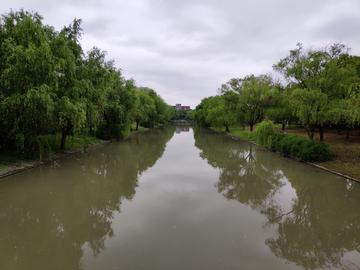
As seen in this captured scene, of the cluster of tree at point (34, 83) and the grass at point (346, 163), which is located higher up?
the cluster of tree at point (34, 83)

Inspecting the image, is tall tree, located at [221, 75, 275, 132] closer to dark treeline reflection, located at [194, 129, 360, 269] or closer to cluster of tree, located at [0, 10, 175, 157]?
dark treeline reflection, located at [194, 129, 360, 269]

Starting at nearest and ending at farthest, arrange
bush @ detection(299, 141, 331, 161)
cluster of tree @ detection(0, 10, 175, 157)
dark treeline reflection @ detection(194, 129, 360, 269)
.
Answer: dark treeline reflection @ detection(194, 129, 360, 269)
cluster of tree @ detection(0, 10, 175, 157)
bush @ detection(299, 141, 331, 161)

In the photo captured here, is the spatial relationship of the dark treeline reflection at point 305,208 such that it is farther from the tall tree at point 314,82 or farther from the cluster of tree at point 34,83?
the cluster of tree at point 34,83

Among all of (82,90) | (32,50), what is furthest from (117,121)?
(32,50)

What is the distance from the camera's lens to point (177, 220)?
579 cm

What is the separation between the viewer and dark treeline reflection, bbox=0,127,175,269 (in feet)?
14.3

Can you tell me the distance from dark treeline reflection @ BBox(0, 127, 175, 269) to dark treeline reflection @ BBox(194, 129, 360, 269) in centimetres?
403

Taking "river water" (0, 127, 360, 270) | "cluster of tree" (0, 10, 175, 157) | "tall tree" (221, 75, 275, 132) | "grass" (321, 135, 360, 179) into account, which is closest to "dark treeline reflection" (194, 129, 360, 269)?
"river water" (0, 127, 360, 270)

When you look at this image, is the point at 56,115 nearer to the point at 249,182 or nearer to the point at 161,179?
the point at 161,179

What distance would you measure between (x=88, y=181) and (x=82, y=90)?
6214mm

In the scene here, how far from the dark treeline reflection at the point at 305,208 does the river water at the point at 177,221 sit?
3 cm

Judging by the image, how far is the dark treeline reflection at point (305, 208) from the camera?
4633 mm

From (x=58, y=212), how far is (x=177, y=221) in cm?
343

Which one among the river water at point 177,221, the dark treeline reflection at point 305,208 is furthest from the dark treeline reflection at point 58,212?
the dark treeline reflection at point 305,208
